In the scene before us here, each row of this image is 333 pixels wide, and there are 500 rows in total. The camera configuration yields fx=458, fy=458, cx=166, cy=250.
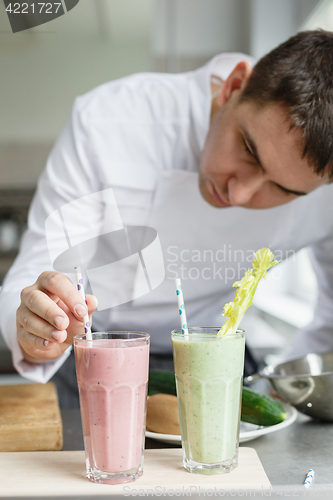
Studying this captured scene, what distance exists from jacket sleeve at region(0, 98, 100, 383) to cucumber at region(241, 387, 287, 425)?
28 centimetres

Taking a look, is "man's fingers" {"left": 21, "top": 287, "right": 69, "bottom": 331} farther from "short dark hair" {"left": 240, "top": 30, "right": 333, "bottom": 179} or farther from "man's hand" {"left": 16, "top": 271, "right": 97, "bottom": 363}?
"short dark hair" {"left": 240, "top": 30, "right": 333, "bottom": 179}

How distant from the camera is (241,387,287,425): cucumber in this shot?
625mm

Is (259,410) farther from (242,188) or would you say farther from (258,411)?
(242,188)

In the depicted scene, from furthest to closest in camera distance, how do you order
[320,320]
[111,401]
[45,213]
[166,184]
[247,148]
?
[320,320]
[166,184]
[45,213]
[247,148]
[111,401]

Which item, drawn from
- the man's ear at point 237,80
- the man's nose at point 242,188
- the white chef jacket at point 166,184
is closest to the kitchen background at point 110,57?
the white chef jacket at point 166,184

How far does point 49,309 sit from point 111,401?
0.12 metres

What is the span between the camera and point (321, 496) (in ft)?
1.56

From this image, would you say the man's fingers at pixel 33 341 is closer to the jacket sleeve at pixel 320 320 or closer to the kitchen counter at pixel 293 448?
the kitchen counter at pixel 293 448

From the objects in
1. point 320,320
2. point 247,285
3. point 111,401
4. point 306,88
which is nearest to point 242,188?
point 306,88

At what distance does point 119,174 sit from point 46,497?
648 millimetres

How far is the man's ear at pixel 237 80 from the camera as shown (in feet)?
2.62

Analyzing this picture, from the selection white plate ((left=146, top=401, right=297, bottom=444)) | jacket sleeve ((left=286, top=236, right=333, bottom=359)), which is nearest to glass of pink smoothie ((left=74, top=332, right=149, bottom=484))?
white plate ((left=146, top=401, right=297, bottom=444))

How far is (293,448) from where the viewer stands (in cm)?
60

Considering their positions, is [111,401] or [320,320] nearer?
[111,401]
